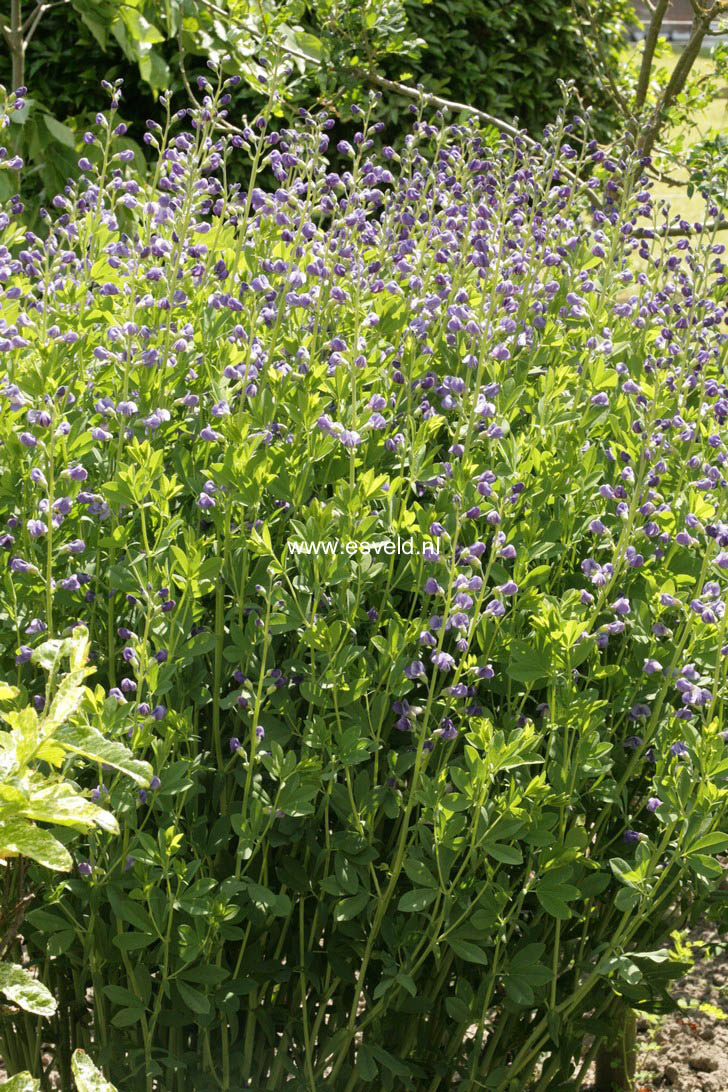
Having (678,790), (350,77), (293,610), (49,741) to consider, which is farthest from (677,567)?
(350,77)

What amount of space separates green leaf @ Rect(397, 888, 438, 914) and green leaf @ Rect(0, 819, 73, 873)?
0.78 meters

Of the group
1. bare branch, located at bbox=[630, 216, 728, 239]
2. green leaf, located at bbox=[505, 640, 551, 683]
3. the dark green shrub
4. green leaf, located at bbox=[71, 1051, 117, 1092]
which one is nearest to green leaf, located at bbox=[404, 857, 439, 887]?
green leaf, located at bbox=[505, 640, 551, 683]

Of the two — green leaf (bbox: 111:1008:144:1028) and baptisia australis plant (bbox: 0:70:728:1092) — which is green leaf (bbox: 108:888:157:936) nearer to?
baptisia australis plant (bbox: 0:70:728:1092)

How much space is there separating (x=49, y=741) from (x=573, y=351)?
1971 mm

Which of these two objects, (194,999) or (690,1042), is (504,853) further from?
(690,1042)

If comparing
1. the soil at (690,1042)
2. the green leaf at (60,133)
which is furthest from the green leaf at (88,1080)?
the green leaf at (60,133)

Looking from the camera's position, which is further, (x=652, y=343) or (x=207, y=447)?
(x=652, y=343)

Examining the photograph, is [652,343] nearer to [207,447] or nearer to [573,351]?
[573,351]

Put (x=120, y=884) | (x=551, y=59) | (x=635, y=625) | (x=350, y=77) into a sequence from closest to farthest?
(x=120, y=884)
(x=635, y=625)
(x=350, y=77)
(x=551, y=59)

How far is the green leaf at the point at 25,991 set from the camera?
59.0 inches

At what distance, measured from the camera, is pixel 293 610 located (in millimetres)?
2172

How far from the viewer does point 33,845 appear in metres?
1.45

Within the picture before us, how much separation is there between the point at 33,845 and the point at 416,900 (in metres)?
0.83

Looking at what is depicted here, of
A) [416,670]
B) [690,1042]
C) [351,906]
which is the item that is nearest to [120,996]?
[351,906]
